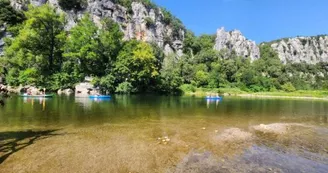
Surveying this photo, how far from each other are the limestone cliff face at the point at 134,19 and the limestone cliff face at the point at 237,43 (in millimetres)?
32603

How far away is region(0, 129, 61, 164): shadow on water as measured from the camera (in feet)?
34.5

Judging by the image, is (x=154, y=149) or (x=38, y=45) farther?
(x=38, y=45)

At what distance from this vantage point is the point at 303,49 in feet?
600

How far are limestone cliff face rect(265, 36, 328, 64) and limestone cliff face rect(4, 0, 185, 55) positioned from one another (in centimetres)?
9592

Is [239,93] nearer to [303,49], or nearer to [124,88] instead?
[124,88]

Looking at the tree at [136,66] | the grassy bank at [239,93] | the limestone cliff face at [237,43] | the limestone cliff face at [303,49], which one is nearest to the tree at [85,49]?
the tree at [136,66]

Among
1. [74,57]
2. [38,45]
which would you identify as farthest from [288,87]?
[38,45]

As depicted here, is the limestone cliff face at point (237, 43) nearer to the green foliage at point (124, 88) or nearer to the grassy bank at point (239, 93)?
the grassy bank at point (239, 93)

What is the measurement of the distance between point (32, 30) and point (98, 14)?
40783mm

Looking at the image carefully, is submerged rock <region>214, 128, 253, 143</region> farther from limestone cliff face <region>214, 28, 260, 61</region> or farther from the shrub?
limestone cliff face <region>214, 28, 260, 61</region>

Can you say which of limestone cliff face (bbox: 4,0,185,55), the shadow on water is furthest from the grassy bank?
the shadow on water

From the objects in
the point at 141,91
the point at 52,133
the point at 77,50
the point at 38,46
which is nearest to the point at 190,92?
the point at 141,91

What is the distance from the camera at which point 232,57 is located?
4690 inches

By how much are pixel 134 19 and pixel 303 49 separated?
143 metres
